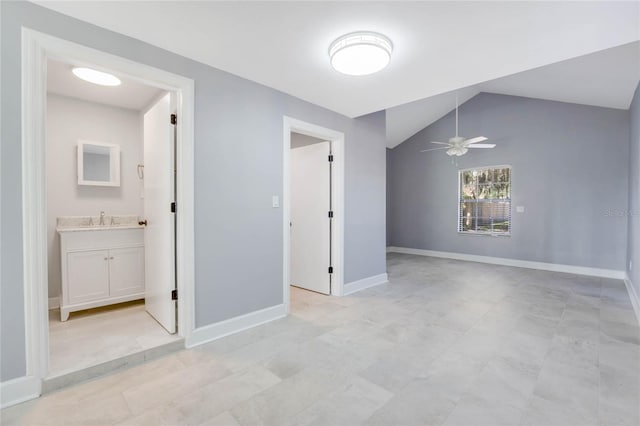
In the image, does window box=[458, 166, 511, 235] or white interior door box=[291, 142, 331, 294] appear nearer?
white interior door box=[291, 142, 331, 294]

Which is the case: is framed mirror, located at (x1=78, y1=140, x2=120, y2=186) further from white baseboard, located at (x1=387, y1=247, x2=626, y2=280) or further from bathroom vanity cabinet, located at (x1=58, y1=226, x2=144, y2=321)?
white baseboard, located at (x1=387, y1=247, x2=626, y2=280)

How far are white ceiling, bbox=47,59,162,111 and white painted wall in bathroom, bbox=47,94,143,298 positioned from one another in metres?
0.15

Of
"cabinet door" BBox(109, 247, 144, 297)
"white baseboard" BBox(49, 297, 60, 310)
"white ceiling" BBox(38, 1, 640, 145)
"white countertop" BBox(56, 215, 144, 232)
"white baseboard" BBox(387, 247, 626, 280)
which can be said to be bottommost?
"white baseboard" BBox(387, 247, 626, 280)

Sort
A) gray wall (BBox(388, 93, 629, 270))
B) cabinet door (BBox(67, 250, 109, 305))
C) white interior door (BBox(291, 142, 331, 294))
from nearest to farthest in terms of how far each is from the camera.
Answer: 1. cabinet door (BBox(67, 250, 109, 305))
2. white interior door (BBox(291, 142, 331, 294))
3. gray wall (BBox(388, 93, 629, 270))

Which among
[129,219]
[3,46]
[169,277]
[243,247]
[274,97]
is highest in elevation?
[274,97]

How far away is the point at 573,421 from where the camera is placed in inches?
61.8

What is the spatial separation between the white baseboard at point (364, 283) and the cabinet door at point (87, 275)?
109 inches

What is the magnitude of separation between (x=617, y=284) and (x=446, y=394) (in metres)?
4.74

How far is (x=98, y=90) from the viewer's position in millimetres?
3053

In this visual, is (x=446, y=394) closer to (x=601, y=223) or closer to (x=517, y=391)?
(x=517, y=391)

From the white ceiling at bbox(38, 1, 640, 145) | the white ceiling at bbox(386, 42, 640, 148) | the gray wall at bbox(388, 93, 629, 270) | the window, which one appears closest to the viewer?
the white ceiling at bbox(38, 1, 640, 145)

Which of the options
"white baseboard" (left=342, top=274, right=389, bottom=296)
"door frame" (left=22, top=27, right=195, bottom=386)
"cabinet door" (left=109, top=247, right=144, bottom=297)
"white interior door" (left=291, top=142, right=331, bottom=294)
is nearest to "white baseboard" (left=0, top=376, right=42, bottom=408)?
"door frame" (left=22, top=27, right=195, bottom=386)

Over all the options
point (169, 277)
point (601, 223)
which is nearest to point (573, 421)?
point (169, 277)

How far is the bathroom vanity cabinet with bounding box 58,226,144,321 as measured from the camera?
279 cm
